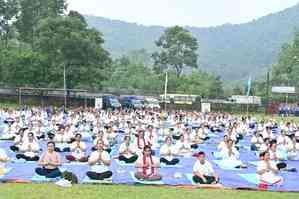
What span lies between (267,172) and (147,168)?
2.43 meters

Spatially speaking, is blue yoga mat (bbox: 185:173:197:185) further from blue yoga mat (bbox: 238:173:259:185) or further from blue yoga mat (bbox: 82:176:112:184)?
blue yoga mat (bbox: 82:176:112:184)

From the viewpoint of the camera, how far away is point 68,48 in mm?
43281

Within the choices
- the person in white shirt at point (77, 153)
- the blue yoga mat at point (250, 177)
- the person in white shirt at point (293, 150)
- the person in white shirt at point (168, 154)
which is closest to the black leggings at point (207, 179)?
the blue yoga mat at point (250, 177)

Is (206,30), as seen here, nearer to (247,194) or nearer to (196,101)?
(196,101)

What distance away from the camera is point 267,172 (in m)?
11.9

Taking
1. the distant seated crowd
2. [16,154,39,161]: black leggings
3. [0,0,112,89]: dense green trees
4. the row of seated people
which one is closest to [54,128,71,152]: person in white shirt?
the distant seated crowd

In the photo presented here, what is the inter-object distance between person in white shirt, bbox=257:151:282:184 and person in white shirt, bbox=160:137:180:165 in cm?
299

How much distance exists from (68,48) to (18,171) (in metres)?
31.6

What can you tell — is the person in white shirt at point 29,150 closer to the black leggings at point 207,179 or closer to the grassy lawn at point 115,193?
the grassy lawn at point 115,193

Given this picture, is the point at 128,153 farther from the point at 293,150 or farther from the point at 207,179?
the point at 293,150

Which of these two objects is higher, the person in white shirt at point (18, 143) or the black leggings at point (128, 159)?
the person in white shirt at point (18, 143)

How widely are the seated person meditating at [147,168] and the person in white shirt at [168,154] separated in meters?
2.22

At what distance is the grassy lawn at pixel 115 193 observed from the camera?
9.18m

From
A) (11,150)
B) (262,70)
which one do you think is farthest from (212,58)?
(11,150)
